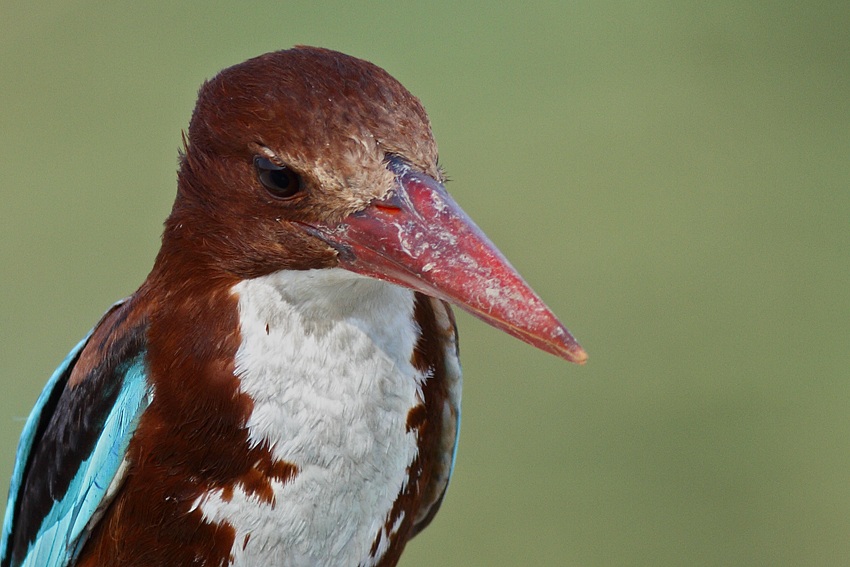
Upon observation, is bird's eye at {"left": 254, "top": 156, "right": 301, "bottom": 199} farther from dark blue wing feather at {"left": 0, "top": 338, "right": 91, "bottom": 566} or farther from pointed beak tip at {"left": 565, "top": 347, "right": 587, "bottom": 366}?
dark blue wing feather at {"left": 0, "top": 338, "right": 91, "bottom": 566}

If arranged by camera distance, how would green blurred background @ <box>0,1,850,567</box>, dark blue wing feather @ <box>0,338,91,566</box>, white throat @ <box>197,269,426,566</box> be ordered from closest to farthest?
white throat @ <box>197,269,426,566</box> < dark blue wing feather @ <box>0,338,91,566</box> < green blurred background @ <box>0,1,850,567</box>

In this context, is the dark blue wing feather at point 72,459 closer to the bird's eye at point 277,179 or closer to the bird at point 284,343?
the bird at point 284,343

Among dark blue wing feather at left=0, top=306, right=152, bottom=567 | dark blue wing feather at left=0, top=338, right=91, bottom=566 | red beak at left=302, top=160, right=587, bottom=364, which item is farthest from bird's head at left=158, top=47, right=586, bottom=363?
dark blue wing feather at left=0, top=338, right=91, bottom=566

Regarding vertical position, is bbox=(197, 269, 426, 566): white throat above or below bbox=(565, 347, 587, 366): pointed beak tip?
below

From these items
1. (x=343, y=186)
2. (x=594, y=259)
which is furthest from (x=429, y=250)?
(x=594, y=259)

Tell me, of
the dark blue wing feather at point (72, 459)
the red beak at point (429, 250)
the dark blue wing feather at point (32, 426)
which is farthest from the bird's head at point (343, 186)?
the dark blue wing feather at point (32, 426)

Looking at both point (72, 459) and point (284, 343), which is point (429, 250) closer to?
point (284, 343)

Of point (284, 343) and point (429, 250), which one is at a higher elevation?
point (429, 250)
